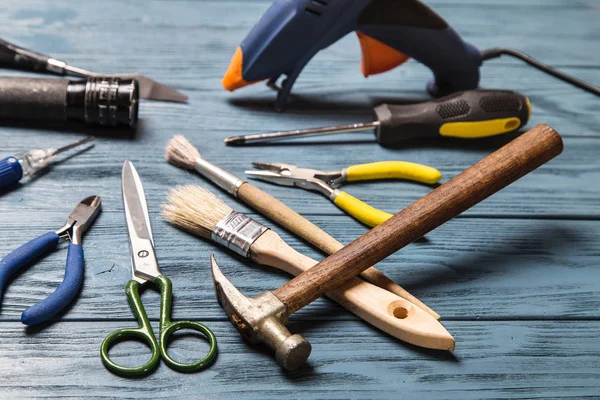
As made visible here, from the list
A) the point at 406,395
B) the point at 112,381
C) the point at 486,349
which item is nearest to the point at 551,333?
the point at 486,349

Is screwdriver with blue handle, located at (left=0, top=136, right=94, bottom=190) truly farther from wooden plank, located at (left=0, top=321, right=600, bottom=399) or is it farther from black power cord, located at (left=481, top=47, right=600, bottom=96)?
black power cord, located at (left=481, top=47, right=600, bottom=96)

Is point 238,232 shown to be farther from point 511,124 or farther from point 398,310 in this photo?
point 511,124

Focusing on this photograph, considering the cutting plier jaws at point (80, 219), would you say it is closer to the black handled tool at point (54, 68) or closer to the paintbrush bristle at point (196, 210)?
the paintbrush bristle at point (196, 210)

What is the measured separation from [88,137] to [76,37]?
317 mm

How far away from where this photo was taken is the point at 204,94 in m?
1.09

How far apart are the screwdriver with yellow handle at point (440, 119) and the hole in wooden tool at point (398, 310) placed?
37 cm

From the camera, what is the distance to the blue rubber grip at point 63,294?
0.65m

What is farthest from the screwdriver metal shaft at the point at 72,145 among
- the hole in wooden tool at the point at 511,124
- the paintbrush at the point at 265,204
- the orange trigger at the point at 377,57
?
the hole in wooden tool at the point at 511,124

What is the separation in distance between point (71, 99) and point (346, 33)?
41cm

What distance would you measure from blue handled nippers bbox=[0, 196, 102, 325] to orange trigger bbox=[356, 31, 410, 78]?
0.50 meters

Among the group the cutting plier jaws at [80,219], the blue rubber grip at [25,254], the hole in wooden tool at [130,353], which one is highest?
the cutting plier jaws at [80,219]

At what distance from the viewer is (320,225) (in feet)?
2.77

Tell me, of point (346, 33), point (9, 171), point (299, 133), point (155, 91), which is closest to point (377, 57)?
→ point (346, 33)

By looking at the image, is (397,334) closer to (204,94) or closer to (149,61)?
(204,94)
